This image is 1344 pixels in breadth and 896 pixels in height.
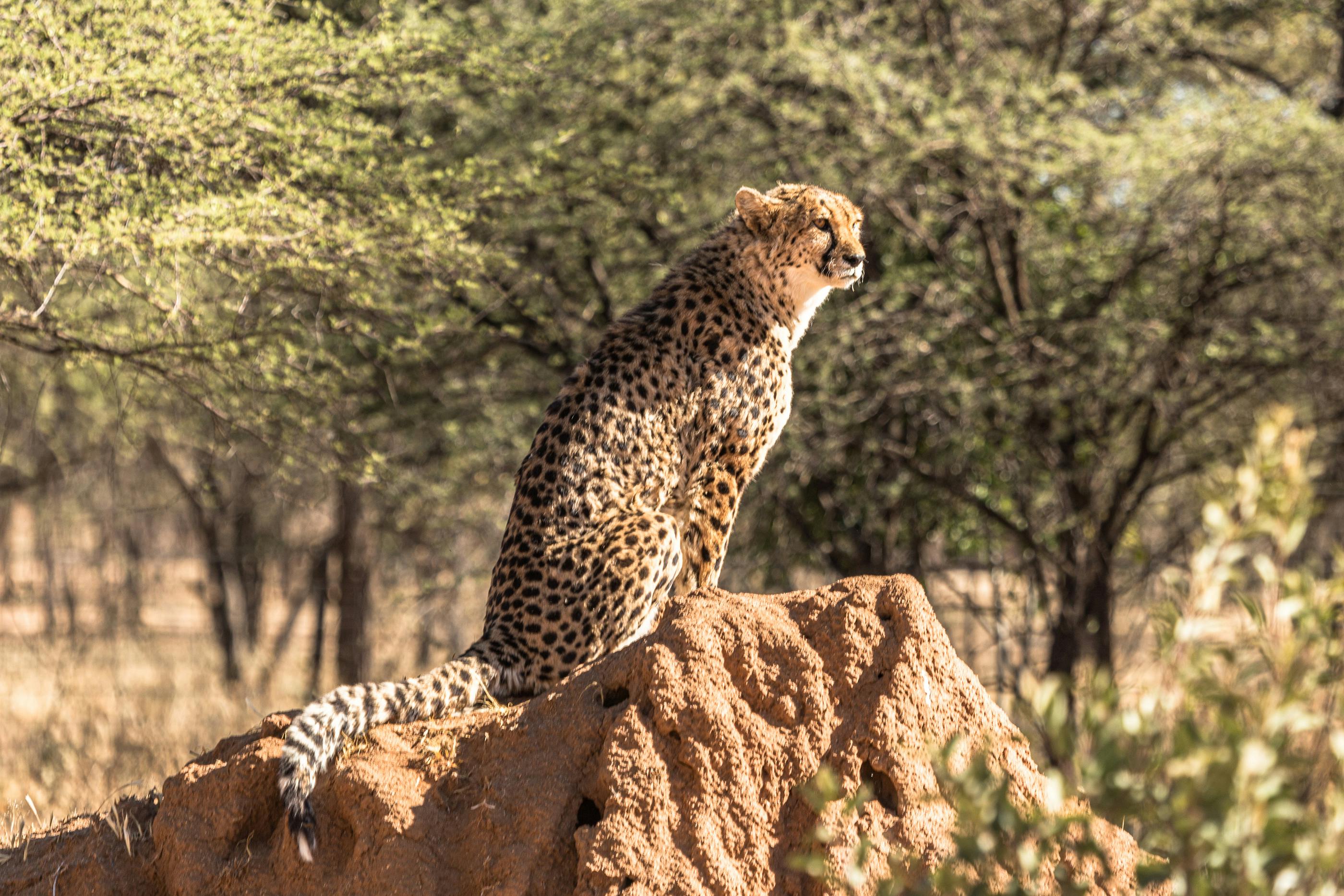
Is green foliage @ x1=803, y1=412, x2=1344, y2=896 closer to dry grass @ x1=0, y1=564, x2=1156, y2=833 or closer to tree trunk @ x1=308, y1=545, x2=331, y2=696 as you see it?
dry grass @ x1=0, y1=564, x2=1156, y2=833

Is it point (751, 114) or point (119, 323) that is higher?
point (751, 114)

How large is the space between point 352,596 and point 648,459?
888 cm

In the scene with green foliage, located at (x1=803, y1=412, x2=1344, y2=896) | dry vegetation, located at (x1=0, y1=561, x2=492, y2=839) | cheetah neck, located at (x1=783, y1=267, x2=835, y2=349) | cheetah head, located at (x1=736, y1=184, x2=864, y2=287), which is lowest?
dry vegetation, located at (x1=0, y1=561, x2=492, y2=839)

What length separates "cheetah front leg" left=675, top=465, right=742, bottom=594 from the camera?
5402 mm

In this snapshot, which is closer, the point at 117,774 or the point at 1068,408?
the point at 117,774

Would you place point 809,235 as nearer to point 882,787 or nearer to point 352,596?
point 882,787

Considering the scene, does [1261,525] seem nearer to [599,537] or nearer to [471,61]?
[599,537]

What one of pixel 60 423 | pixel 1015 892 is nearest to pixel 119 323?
pixel 1015 892

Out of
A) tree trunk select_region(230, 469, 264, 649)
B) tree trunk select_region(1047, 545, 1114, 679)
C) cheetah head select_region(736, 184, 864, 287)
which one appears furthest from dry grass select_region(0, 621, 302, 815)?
tree trunk select_region(1047, 545, 1114, 679)

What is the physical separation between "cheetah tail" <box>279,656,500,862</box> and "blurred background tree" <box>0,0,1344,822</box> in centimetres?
264

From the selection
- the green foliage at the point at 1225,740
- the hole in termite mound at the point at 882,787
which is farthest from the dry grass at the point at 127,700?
the green foliage at the point at 1225,740

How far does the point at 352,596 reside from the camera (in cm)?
1361

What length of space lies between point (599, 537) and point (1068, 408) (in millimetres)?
5613

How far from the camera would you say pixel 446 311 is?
852 centimetres
